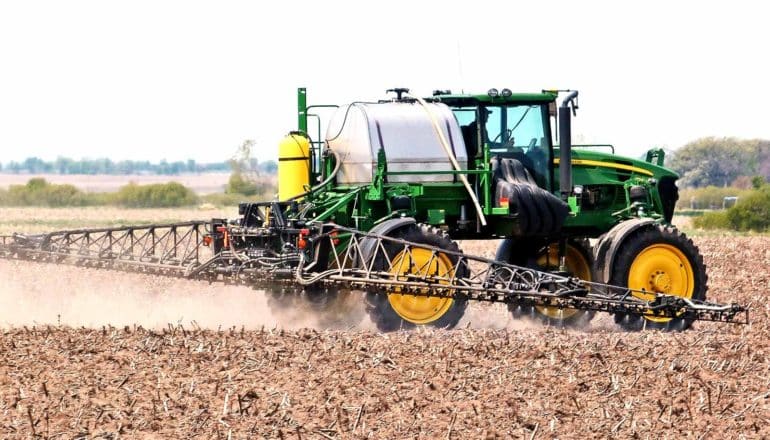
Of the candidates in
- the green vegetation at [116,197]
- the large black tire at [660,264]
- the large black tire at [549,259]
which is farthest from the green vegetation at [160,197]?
the large black tire at [660,264]

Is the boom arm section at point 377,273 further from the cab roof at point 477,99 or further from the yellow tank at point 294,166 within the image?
the cab roof at point 477,99

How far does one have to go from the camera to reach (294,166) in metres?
15.2

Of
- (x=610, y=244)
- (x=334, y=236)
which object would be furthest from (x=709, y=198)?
(x=334, y=236)

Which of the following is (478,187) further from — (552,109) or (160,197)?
(160,197)

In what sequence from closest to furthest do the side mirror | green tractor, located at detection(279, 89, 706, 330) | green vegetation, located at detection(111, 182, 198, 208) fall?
1. green tractor, located at detection(279, 89, 706, 330)
2. the side mirror
3. green vegetation, located at detection(111, 182, 198, 208)

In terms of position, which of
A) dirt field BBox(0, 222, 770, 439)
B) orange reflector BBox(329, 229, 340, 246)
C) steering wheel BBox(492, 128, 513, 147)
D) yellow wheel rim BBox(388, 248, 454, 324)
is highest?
steering wheel BBox(492, 128, 513, 147)

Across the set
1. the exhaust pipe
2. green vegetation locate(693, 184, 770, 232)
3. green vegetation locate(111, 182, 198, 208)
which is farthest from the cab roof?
green vegetation locate(111, 182, 198, 208)

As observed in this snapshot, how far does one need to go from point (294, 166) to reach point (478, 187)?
7.84 feet

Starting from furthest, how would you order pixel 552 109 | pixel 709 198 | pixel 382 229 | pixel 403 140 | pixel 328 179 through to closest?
1. pixel 709 198
2. pixel 552 109
3. pixel 328 179
4. pixel 403 140
5. pixel 382 229

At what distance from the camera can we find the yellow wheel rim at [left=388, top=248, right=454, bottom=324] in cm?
1331

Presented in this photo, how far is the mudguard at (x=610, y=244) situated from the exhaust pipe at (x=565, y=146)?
0.78 m

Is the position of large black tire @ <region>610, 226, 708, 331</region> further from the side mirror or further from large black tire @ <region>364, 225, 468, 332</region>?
large black tire @ <region>364, 225, 468, 332</region>

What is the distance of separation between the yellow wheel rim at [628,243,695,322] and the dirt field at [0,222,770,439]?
3.32ft

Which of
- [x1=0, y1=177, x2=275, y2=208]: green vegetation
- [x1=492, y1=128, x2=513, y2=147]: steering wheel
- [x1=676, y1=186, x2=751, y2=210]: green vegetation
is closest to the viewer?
[x1=492, y1=128, x2=513, y2=147]: steering wheel
